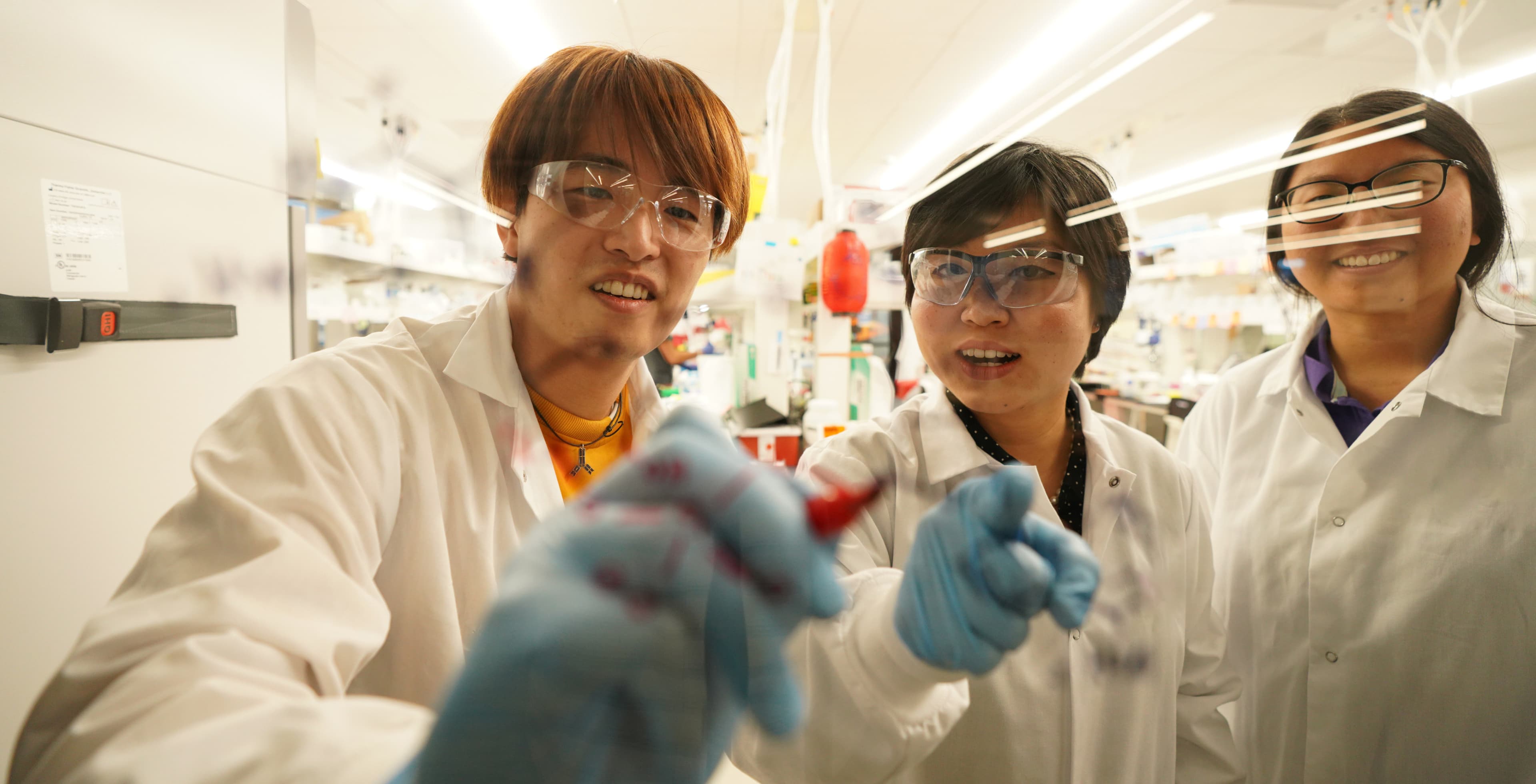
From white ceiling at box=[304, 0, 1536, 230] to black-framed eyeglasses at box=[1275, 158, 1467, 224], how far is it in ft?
0.18

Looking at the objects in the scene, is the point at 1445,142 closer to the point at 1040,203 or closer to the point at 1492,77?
the point at 1492,77

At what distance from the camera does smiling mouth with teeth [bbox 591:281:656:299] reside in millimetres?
442

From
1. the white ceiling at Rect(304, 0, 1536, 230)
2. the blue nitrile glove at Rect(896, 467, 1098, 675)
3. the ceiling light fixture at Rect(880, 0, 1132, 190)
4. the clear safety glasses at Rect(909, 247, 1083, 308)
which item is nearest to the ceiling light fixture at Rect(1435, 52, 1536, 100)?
the white ceiling at Rect(304, 0, 1536, 230)

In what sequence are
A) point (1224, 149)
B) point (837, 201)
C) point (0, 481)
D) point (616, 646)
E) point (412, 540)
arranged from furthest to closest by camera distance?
point (837, 201), point (0, 481), point (1224, 149), point (412, 540), point (616, 646)

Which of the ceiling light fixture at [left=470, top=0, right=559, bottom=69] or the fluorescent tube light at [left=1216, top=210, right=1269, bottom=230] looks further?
the fluorescent tube light at [left=1216, top=210, right=1269, bottom=230]

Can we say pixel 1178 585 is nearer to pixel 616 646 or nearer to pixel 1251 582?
pixel 1251 582

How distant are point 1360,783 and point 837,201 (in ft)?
3.61

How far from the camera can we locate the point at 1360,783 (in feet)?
2.32

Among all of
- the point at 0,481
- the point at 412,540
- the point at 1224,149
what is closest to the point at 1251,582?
the point at 1224,149

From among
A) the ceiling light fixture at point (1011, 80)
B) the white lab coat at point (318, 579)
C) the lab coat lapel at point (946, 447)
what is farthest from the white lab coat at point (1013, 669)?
the ceiling light fixture at point (1011, 80)

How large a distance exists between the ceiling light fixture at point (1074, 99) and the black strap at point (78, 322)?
1320 millimetres

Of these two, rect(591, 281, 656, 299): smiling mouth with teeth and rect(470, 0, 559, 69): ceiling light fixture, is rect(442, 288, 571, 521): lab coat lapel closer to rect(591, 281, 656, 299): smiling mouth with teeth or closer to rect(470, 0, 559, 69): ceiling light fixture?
rect(591, 281, 656, 299): smiling mouth with teeth

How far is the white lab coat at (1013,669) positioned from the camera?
37cm

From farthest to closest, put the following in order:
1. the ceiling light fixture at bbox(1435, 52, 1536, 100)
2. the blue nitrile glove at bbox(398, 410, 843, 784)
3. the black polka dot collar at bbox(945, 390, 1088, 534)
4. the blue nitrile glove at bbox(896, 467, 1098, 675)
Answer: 1. the ceiling light fixture at bbox(1435, 52, 1536, 100)
2. the black polka dot collar at bbox(945, 390, 1088, 534)
3. the blue nitrile glove at bbox(896, 467, 1098, 675)
4. the blue nitrile glove at bbox(398, 410, 843, 784)
